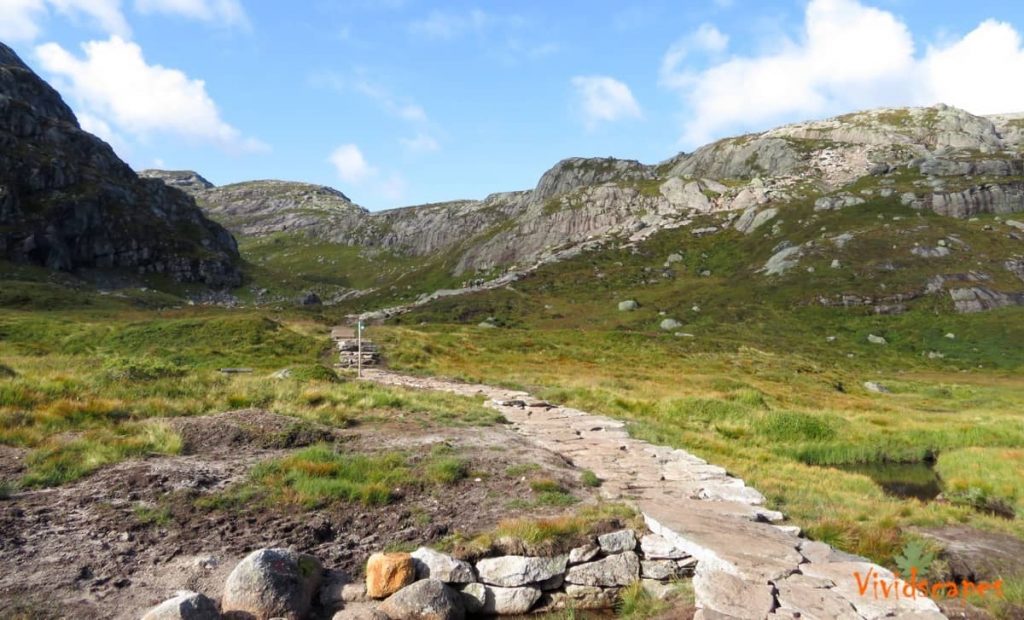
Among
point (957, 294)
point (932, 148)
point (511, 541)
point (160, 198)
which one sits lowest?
point (511, 541)

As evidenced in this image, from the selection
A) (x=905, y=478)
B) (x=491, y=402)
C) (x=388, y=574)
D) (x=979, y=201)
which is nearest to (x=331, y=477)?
(x=388, y=574)

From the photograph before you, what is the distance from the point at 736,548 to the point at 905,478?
16284mm

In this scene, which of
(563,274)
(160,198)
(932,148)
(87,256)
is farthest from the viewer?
(932,148)

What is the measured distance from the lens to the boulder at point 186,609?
6730mm

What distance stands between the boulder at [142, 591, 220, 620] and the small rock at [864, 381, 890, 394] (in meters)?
50.3

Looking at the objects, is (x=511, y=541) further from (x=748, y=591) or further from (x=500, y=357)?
(x=500, y=357)

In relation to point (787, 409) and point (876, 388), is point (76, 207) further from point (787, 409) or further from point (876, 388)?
point (876, 388)

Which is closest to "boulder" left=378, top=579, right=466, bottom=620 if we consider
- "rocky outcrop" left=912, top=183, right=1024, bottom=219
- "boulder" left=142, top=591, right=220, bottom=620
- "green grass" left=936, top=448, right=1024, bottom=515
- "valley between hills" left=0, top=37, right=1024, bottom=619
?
"valley between hills" left=0, top=37, right=1024, bottom=619

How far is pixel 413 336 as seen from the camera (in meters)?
48.4

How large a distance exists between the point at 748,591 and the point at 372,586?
497cm

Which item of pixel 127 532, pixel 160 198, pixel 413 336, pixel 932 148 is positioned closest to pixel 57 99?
pixel 160 198

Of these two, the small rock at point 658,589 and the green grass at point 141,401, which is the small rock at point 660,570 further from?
the green grass at point 141,401

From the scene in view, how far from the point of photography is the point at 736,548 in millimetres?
8578

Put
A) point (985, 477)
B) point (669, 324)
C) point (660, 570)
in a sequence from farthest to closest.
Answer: point (669, 324), point (985, 477), point (660, 570)
